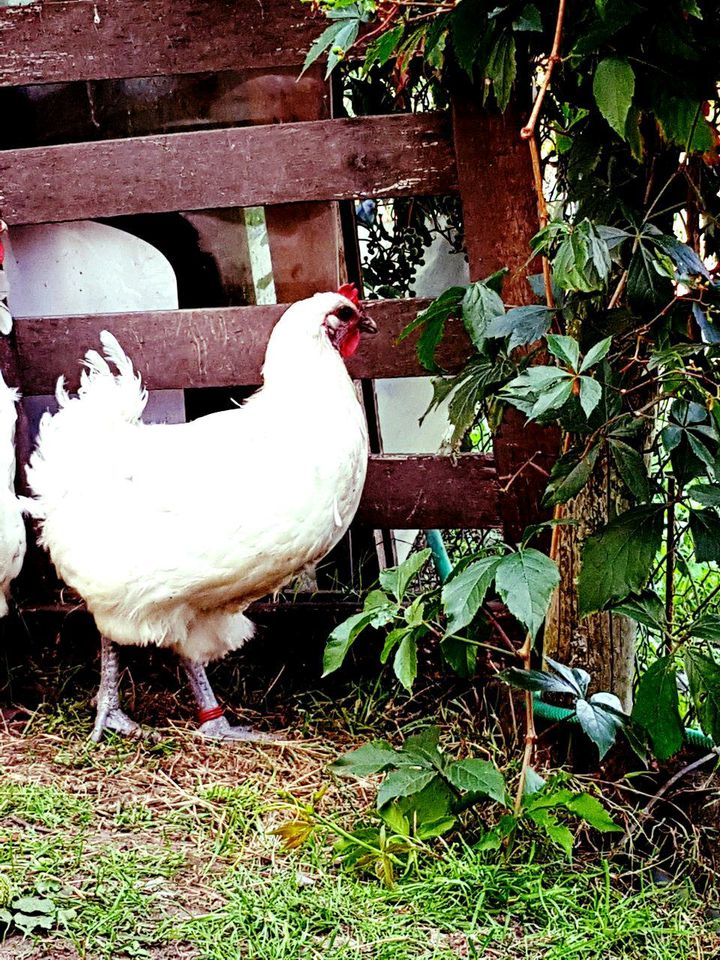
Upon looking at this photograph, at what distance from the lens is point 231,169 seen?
9.22ft

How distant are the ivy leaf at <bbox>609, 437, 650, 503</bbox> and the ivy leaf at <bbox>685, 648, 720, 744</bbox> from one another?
0.33m

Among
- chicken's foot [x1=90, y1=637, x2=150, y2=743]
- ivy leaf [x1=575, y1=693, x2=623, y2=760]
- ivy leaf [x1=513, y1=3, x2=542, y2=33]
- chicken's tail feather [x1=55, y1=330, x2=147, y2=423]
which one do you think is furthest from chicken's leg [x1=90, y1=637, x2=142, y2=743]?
ivy leaf [x1=513, y1=3, x2=542, y2=33]

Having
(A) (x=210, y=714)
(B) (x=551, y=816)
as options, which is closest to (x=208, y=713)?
(A) (x=210, y=714)

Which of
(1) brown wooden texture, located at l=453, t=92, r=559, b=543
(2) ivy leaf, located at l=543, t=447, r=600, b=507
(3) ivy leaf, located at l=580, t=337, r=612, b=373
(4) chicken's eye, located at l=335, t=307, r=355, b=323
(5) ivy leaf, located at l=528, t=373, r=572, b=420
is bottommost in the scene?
(2) ivy leaf, located at l=543, t=447, r=600, b=507

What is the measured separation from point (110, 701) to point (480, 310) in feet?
5.38

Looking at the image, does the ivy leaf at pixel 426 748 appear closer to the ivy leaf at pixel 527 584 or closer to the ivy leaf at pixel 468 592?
the ivy leaf at pixel 468 592

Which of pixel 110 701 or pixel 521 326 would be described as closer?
pixel 521 326

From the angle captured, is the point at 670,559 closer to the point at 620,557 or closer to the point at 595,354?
the point at 620,557

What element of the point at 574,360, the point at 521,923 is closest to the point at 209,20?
the point at 574,360

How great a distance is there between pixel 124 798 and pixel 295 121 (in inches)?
74.5

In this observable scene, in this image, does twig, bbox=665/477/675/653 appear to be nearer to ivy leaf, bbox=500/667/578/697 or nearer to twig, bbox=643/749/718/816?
ivy leaf, bbox=500/667/578/697

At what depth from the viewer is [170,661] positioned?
3.29 metres

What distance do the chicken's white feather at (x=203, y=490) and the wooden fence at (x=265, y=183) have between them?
21 cm

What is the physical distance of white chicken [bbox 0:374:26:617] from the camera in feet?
9.56
